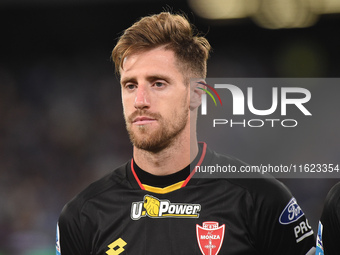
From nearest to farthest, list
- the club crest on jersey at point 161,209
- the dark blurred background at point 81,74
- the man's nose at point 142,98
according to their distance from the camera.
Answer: the man's nose at point 142,98 < the club crest on jersey at point 161,209 < the dark blurred background at point 81,74

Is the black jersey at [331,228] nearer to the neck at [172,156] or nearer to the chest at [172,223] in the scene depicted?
the chest at [172,223]

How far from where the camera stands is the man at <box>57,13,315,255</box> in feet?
12.0

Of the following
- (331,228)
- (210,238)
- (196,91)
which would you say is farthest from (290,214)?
(196,91)

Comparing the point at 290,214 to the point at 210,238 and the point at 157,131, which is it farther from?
the point at 157,131

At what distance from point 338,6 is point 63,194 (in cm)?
515

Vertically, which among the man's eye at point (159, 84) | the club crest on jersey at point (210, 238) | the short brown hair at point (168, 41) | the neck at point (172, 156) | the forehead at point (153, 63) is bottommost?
the club crest on jersey at point (210, 238)

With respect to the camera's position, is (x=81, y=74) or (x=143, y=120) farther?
(x=81, y=74)

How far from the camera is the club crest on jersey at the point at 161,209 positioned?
148 inches

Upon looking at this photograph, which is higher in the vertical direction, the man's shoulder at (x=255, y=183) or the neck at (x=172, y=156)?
the neck at (x=172, y=156)

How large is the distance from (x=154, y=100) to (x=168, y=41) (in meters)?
0.43

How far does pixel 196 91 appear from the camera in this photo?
3818mm

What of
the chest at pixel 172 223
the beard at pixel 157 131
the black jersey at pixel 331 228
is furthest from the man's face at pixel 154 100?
the black jersey at pixel 331 228

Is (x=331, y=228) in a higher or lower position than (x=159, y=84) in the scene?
lower

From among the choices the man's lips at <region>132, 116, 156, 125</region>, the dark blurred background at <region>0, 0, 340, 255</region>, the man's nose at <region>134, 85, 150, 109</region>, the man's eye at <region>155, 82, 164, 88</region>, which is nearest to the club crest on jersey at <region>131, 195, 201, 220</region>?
the man's lips at <region>132, 116, 156, 125</region>
